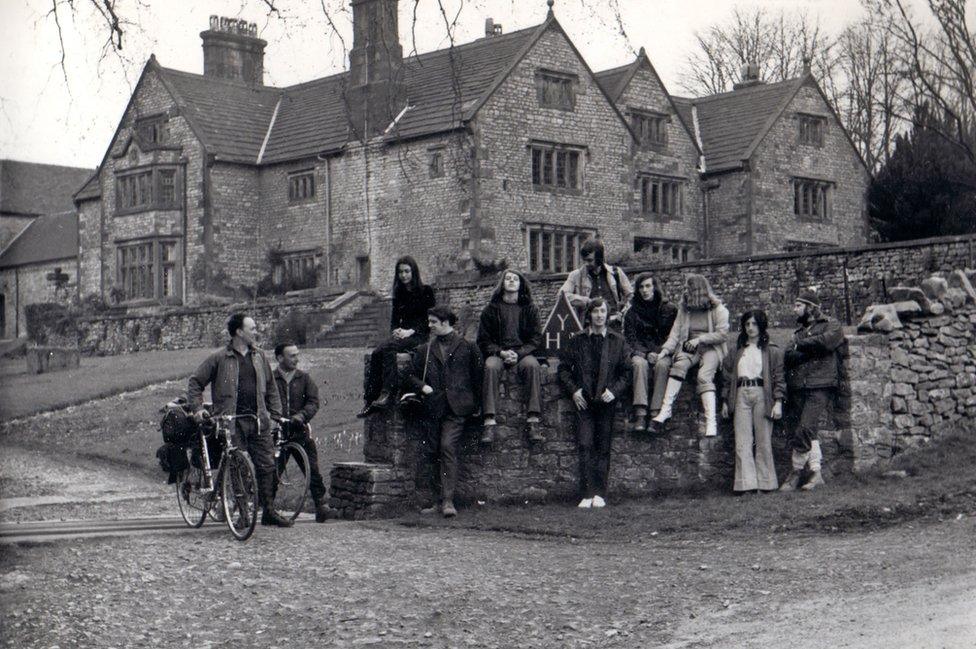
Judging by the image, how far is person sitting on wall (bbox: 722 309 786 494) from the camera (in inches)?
623

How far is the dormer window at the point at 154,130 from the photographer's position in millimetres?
51312

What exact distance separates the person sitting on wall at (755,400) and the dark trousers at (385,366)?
3.43 m

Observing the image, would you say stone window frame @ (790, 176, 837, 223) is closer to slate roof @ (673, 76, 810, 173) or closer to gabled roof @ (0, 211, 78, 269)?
slate roof @ (673, 76, 810, 173)

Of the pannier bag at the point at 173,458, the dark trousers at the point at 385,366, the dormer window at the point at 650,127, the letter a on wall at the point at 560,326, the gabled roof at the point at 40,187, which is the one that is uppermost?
the gabled roof at the point at 40,187

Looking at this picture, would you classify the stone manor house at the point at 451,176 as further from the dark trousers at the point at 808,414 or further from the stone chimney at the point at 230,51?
the dark trousers at the point at 808,414

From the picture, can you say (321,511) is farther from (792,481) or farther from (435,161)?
(435,161)

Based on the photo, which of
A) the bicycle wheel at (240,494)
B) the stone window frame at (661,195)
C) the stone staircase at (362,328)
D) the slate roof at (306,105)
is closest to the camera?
the bicycle wheel at (240,494)

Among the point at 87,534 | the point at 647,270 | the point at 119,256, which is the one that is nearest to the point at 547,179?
the point at 647,270

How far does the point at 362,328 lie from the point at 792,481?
24.7 meters

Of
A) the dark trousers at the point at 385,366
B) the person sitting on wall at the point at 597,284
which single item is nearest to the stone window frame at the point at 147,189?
the dark trousers at the point at 385,366

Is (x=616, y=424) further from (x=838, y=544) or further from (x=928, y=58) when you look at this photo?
(x=928, y=58)

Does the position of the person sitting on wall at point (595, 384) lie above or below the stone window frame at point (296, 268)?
below

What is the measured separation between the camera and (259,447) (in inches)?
562

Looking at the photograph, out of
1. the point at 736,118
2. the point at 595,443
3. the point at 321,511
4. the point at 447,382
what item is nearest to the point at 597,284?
the point at 595,443
